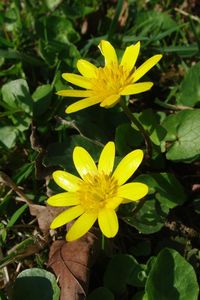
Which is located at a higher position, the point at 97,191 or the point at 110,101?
the point at 110,101

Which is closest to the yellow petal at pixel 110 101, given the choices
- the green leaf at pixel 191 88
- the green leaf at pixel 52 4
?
the green leaf at pixel 191 88

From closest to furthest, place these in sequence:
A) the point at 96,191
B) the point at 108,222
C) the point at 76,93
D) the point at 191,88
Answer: the point at 108,222 → the point at 96,191 → the point at 76,93 → the point at 191,88

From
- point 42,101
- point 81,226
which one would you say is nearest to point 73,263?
point 81,226

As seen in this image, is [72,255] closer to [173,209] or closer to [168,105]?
[173,209]

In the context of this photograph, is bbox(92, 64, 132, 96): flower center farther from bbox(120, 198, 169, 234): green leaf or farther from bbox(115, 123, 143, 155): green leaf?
bbox(120, 198, 169, 234): green leaf

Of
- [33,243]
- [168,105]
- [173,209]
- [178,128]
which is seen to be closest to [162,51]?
[168,105]

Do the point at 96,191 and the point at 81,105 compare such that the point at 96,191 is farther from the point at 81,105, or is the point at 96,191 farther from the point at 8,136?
the point at 8,136

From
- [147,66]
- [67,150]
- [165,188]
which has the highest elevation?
[147,66]
